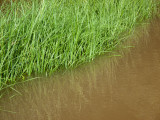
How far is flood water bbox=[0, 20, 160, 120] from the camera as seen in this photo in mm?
1861

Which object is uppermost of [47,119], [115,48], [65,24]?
[65,24]

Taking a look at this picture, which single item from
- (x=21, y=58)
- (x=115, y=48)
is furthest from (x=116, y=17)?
(x=21, y=58)

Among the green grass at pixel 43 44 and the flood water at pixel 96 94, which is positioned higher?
the green grass at pixel 43 44

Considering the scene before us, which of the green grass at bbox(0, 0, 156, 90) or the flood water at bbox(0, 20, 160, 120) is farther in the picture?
the green grass at bbox(0, 0, 156, 90)

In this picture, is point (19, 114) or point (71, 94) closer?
point (19, 114)

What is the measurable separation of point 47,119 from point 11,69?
0.97 meters

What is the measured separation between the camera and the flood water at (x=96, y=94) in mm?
1861

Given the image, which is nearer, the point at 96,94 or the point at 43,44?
the point at 96,94

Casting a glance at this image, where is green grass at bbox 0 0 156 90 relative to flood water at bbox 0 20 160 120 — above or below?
above

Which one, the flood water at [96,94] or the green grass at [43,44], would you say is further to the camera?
the green grass at [43,44]

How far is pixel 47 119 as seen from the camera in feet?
6.02

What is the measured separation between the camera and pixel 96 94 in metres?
2.15

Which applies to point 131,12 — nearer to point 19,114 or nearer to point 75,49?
point 75,49

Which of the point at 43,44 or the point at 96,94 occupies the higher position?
the point at 43,44
